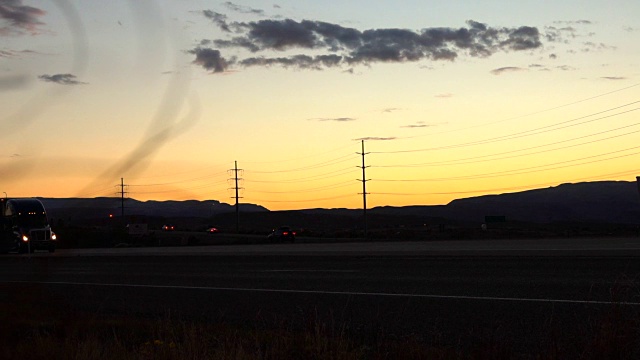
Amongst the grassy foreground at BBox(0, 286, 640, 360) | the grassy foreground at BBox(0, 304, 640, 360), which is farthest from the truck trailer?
the grassy foreground at BBox(0, 304, 640, 360)

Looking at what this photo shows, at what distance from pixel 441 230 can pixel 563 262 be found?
5154 centimetres

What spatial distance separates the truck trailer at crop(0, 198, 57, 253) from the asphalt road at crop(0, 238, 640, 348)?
13.6 metres

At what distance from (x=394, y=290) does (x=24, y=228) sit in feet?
102

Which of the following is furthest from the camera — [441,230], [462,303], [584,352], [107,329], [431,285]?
[441,230]

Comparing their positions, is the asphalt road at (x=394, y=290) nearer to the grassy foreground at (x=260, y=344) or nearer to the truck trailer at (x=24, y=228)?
the grassy foreground at (x=260, y=344)

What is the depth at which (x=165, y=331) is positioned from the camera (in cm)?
1011

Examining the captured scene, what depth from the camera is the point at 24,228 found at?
42.4m

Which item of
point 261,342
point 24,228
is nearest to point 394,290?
point 261,342

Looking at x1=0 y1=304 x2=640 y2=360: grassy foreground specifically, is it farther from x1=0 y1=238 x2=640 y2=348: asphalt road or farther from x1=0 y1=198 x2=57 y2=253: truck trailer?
x1=0 y1=198 x2=57 y2=253: truck trailer

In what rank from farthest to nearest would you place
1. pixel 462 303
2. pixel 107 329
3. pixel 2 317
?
pixel 462 303 → pixel 107 329 → pixel 2 317

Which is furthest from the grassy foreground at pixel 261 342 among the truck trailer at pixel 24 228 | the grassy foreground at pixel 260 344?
the truck trailer at pixel 24 228

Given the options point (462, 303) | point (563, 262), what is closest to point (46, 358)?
point (462, 303)

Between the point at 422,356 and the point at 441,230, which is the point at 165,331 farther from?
the point at 441,230

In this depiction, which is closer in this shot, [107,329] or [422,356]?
[422,356]
